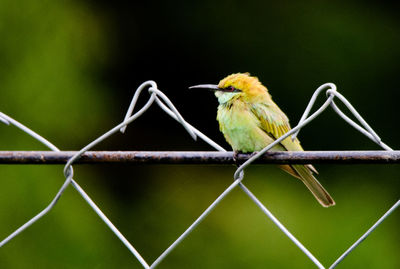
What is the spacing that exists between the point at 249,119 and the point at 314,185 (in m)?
0.36

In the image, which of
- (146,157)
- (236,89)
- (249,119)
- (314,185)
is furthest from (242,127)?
(146,157)

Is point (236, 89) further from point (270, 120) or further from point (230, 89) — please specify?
point (270, 120)

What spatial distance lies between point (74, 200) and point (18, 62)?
715 mm

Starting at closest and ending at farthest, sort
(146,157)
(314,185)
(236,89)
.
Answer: (146,157), (314,185), (236,89)

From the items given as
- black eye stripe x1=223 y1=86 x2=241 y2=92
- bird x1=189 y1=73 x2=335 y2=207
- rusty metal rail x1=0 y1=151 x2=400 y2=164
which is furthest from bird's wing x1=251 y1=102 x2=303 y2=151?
rusty metal rail x1=0 y1=151 x2=400 y2=164

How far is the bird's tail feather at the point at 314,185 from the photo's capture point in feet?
6.67

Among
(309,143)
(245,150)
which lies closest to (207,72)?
(309,143)

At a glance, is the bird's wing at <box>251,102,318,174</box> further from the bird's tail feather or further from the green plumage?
the bird's tail feather

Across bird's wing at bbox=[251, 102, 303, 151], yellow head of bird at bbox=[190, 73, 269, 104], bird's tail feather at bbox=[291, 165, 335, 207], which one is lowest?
bird's tail feather at bbox=[291, 165, 335, 207]

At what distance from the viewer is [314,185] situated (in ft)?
6.82

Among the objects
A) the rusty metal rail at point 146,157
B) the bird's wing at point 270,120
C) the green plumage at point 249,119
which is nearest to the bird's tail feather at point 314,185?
Result: the green plumage at point 249,119

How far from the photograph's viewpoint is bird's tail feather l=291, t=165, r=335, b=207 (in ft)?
6.67

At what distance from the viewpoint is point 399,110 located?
290 cm

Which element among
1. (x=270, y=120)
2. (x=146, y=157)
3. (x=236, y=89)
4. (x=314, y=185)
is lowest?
(x=314, y=185)
